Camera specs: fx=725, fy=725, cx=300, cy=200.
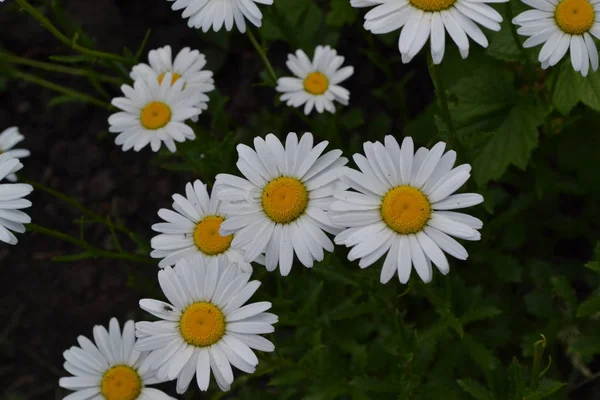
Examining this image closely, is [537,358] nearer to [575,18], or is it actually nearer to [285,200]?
[285,200]

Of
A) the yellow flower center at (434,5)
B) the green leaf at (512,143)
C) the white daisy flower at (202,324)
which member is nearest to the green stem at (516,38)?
the green leaf at (512,143)

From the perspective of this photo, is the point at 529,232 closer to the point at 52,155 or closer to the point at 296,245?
the point at 296,245

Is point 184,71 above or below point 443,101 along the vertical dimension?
above

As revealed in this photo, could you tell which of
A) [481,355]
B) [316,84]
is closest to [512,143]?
[481,355]

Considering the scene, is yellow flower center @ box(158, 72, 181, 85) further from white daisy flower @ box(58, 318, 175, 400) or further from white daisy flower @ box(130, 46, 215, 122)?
white daisy flower @ box(58, 318, 175, 400)

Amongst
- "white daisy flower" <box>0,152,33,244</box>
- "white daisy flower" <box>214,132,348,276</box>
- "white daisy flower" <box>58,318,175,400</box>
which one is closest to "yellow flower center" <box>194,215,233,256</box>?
"white daisy flower" <box>214,132,348,276</box>

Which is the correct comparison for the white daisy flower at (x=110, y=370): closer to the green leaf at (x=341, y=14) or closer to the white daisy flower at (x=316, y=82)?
the white daisy flower at (x=316, y=82)
